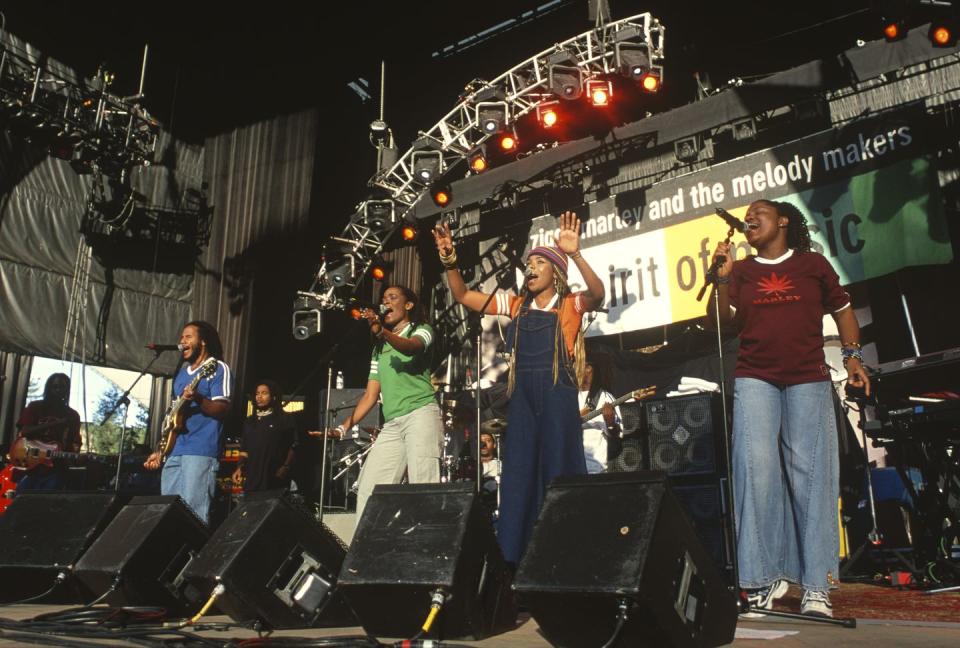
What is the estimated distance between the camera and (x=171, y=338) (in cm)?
1170

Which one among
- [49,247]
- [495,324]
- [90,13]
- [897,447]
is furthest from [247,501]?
[90,13]

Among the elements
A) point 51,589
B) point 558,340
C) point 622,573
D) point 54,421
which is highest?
point 558,340

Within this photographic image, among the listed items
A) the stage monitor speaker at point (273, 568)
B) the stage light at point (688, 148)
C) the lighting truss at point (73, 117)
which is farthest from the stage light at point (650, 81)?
the stage monitor speaker at point (273, 568)

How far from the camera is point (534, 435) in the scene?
333 cm

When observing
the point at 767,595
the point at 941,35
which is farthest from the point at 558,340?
the point at 941,35

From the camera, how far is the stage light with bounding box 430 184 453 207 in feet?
32.4

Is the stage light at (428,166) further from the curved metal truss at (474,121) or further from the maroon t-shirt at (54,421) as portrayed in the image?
the maroon t-shirt at (54,421)

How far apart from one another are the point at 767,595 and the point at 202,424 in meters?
3.33

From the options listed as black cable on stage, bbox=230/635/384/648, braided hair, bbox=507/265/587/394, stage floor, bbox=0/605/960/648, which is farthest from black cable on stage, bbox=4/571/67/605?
braided hair, bbox=507/265/587/394

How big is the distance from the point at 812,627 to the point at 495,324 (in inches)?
302

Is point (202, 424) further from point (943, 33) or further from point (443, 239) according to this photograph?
point (943, 33)

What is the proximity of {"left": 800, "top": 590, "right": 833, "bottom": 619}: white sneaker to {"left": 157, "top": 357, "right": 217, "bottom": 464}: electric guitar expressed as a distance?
3.58m

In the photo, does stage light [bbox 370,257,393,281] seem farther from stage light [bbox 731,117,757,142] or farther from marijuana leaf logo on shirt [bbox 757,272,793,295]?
marijuana leaf logo on shirt [bbox 757,272,793,295]

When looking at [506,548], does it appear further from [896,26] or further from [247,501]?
[896,26]
